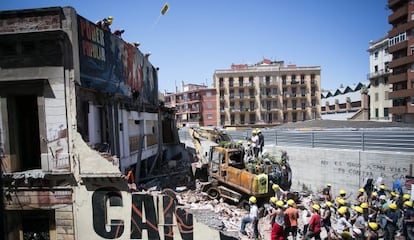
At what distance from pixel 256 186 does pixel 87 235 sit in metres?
7.02

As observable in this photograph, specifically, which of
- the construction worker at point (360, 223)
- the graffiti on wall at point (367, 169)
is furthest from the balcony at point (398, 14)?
the construction worker at point (360, 223)

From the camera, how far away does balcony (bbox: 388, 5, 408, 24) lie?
3262 centimetres

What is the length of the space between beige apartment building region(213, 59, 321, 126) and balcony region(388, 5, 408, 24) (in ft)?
55.5

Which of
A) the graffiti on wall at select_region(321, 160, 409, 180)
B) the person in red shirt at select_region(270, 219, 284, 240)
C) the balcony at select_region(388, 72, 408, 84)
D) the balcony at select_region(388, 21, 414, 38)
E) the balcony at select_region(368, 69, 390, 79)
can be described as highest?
the balcony at select_region(388, 21, 414, 38)

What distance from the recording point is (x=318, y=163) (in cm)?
1390

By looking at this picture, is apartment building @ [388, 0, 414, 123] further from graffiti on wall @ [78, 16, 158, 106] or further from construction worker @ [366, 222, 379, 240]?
graffiti on wall @ [78, 16, 158, 106]

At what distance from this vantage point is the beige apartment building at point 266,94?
5041cm

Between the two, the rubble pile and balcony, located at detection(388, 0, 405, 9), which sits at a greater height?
balcony, located at detection(388, 0, 405, 9)

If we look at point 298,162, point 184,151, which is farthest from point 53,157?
point 184,151

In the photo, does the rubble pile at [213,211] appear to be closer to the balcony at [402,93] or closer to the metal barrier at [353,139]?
the metal barrier at [353,139]

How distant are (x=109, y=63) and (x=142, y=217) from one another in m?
7.41

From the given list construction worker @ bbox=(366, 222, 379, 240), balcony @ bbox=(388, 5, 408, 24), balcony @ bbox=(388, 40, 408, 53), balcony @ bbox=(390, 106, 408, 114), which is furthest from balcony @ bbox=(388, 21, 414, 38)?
construction worker @ bbox=(366, 222, 379, 240)

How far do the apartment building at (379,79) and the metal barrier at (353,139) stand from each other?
32.2 metres

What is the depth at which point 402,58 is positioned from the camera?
3303 centimetres
